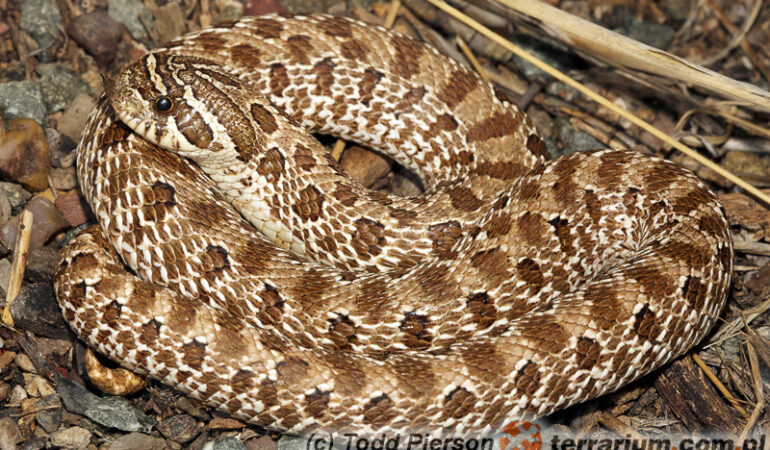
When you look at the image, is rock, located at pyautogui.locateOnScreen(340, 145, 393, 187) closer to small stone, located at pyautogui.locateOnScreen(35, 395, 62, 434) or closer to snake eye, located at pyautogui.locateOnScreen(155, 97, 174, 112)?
snake eye, located at pyautogui.locateOnScreen(155, 97, 174, 112)

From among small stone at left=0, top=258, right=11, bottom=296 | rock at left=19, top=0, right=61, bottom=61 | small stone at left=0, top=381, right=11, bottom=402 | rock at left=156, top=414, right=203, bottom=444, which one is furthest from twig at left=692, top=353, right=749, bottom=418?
rock at left=19, top=0, right=61, bottom=61

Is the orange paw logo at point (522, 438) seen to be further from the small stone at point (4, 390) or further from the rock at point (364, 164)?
the small stone at point (4, 390)

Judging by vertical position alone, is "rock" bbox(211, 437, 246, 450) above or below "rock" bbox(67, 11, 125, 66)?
below

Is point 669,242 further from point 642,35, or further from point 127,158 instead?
point 127,158

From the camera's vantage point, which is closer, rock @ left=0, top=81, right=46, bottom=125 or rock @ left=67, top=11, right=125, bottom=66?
rock @ left=0, top=81, right=46, bottom=125

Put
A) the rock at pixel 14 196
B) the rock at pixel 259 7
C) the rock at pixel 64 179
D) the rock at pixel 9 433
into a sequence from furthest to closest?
the rock at pixel 259 7, the rock at pixel 64 179, the rock at pixel 14 196, the rock at pixel 9 433

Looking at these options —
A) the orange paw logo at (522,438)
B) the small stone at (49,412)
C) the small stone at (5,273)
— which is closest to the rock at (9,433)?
the small stone at (49,412)

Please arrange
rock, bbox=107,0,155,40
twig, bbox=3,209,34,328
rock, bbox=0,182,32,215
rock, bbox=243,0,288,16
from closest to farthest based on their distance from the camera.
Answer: twig, bbox=3,209,34,328 < rock, bbox=0,182,32,215 < rock, bbox=107,0,155,40 < rock, bbox=243,0,288,16

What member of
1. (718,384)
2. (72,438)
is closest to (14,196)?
(72,438)
